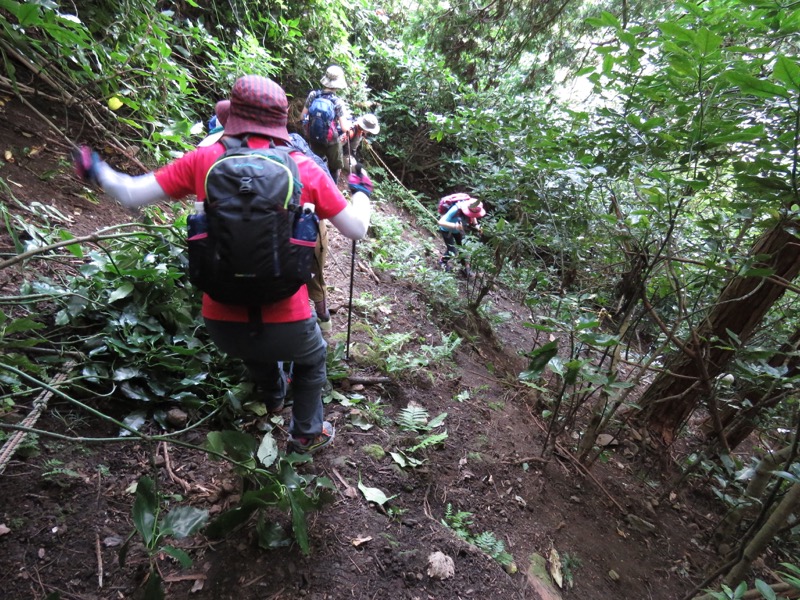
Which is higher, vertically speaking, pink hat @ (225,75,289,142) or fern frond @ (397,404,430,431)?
pink hat @ (225,75,289,142)

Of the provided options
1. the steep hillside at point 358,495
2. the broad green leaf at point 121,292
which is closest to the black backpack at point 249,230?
the steep hillside at point 358,495

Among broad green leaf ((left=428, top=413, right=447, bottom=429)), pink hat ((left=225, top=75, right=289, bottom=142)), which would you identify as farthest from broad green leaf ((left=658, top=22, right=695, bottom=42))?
broad green leaf ((left=428, top=413, right=447, bottom=429))

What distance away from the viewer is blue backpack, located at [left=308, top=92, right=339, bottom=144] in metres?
5.26

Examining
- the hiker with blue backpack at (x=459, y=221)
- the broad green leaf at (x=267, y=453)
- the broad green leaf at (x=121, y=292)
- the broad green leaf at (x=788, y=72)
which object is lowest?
the broad green leaf at (x=267, y=453)

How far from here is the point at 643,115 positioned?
8.43 ft

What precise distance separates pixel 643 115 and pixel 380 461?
9.22 ft

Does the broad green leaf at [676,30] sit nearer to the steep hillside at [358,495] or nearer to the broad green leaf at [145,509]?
the steep hillside at [358,495]

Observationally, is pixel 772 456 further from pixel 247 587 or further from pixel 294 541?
pixel 247 587

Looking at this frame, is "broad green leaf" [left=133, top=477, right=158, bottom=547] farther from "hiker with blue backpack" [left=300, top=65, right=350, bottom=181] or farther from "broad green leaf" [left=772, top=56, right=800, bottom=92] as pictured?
"hiker with blue backpack" [left=300, top=65, right=350, bottom=181]

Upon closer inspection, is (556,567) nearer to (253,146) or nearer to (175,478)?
(175,478)

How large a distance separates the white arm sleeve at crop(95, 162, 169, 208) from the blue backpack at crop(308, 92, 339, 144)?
386 centimetres

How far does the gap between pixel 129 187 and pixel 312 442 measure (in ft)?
5.43

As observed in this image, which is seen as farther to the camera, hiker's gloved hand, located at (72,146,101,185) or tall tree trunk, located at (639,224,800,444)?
tall tree trunk, located at (639,224,800,444)

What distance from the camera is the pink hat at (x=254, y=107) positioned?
1.76 m
